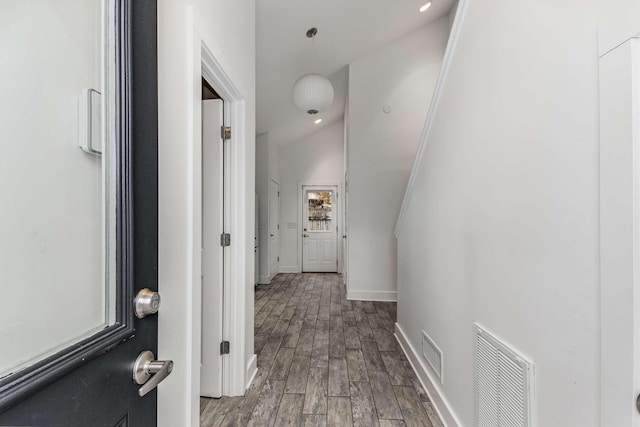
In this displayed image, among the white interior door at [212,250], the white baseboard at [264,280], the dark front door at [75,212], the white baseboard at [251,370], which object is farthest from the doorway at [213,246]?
the white baseboard at [264,280]

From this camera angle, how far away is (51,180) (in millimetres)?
491

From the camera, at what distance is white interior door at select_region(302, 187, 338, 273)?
6617 millimetres

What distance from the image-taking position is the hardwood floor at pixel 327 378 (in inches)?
67.1

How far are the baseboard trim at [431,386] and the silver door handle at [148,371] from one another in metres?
1.47

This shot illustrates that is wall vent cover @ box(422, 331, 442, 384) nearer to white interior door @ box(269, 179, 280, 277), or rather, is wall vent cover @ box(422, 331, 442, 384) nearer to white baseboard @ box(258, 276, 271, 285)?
white baseboard @ box(258, 276, 271, 285)

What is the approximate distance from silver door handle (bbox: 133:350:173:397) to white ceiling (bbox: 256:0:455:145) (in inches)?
113

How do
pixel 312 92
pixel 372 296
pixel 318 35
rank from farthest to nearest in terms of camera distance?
pixel 372 296 → pixel 318 35 → pixel 312 92

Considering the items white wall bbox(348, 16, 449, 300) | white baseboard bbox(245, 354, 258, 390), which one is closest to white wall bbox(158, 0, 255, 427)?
white baseboard bbox(245, 354, 258, 390)

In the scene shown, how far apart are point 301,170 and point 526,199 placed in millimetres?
5764

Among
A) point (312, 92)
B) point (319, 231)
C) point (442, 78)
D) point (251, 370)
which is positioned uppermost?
point (312, 92)

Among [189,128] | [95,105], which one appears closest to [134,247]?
[95,105]

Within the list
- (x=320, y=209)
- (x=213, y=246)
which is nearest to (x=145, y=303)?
(x=213, y=246)

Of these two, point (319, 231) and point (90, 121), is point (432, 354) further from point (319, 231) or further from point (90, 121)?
point (319, 231)

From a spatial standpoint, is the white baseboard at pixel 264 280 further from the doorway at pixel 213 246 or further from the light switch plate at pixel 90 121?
the light switch plate at pixel 90 121
